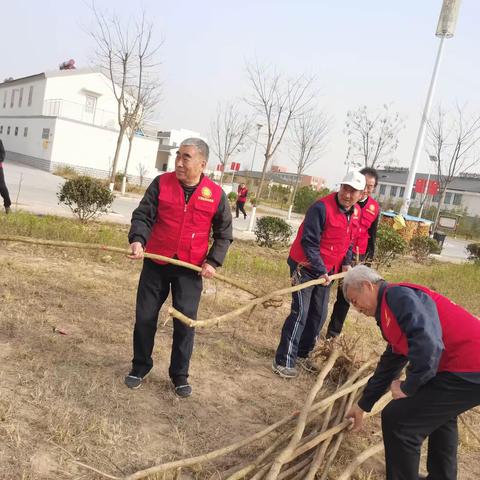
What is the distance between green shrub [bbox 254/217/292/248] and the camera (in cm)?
1057

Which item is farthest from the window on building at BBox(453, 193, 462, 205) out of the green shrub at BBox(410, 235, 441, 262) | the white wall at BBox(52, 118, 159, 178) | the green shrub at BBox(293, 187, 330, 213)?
the green shrub at BBox(410, 235, 441, 262)

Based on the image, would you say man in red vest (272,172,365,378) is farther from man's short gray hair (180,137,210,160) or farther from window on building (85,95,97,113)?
window on building (85,95,97,113)

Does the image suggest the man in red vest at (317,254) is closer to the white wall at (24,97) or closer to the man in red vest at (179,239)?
the man in red vest at (179,239)

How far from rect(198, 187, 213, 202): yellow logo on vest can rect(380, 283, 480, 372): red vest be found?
1.45m

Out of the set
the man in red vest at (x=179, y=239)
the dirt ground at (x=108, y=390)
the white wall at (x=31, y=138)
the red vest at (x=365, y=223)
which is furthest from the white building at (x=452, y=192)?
the man in red vest at (x=179, y=239)

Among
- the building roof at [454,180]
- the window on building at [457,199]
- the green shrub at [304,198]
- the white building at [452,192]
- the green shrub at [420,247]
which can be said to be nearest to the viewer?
the green shrub at [420,247]

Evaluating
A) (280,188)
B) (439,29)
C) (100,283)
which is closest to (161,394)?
(100,283)

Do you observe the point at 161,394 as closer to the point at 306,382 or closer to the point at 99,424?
the point at 99,424

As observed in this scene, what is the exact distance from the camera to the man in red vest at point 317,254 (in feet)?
12.8

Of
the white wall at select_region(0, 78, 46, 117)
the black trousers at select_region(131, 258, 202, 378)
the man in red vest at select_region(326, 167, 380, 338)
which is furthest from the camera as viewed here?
the white wall at select_region(0, 78, 46, 117)

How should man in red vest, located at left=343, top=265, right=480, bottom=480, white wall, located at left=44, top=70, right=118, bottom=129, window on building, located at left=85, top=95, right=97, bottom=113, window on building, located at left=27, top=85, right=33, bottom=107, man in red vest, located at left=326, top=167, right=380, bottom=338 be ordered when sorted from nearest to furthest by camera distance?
1. man in red vest, located at left=343, top=265, right=480, bottom=480
2. man in red vest, located at left=326, top=167, right=380, bottom=338
3. white wall, located at left=44, top=70, right=118, bottom=129
4. window on building, located at left=27, top=85, right=33, bottom=107
5. window on building, located at left=85, top=95, right=97, bottom=113

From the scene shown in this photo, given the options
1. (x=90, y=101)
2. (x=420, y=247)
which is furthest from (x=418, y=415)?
(x=90, y=101)

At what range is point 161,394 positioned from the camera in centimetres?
335

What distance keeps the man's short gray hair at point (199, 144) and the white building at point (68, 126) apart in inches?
1043
